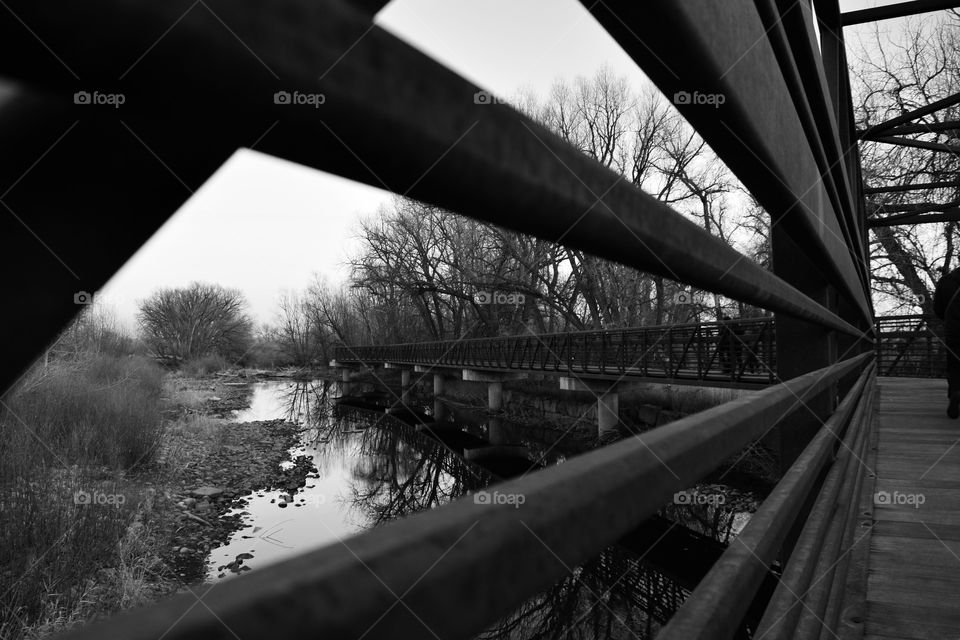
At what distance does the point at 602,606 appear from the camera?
6.75 metres

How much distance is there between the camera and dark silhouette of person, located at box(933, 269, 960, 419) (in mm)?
4082

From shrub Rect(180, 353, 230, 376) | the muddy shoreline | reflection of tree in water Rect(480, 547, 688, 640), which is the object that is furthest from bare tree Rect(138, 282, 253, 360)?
reflection of tree in water Rect(480, 547, 688, 640)

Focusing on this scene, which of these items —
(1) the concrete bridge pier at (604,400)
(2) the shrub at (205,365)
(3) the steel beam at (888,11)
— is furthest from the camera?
(2) the shrub at (205,365)

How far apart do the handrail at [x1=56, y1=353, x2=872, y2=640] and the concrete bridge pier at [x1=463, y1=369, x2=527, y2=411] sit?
21.5 m

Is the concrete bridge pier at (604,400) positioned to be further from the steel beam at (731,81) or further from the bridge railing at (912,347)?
the steel beam at (731,81)

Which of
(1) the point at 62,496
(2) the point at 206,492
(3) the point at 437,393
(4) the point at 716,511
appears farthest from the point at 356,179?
(3) the point at 437,393

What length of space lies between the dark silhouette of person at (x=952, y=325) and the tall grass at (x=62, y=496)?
6357mm

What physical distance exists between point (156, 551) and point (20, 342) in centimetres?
826

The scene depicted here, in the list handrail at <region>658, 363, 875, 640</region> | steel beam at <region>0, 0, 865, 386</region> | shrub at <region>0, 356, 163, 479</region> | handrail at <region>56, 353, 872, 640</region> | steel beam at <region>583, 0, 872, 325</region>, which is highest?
steel beam at <region>583, 0, 872, 325</region>

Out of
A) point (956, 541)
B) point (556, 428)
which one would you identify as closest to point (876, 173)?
point (956, 541)

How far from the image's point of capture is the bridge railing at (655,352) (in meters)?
12.4

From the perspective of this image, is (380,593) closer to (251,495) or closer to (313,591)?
(313,591)

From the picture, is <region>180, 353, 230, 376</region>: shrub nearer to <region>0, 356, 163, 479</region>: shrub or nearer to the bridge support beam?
the bridge support beam

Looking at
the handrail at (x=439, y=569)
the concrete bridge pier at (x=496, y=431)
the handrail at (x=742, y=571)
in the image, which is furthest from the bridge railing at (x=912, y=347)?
the handrail at (x=439, y=569)
